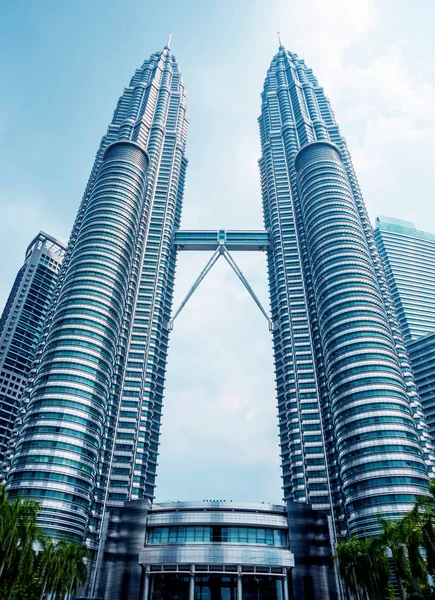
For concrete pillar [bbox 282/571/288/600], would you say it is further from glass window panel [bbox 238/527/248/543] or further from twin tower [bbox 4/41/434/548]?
twin tower [bbox 4/41/434/548]

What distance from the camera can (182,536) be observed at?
3546 inches

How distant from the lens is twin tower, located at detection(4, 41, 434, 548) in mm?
98750

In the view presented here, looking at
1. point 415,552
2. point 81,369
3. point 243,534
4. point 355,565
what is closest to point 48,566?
point 355,565

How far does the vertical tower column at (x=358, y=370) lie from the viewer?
94.8 metres

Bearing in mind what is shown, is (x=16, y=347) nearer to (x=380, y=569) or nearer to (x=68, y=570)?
(x=68, y=570)

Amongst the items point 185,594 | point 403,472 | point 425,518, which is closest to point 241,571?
point 185,594

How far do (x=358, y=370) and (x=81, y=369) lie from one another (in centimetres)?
6890

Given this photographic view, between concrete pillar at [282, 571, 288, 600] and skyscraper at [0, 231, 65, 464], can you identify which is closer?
concrete pillar at [282, 571, 288, 600]

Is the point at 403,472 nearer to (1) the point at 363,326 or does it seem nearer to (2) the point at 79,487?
(1) the point at 363,326

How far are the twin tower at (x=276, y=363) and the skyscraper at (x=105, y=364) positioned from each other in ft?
1.24

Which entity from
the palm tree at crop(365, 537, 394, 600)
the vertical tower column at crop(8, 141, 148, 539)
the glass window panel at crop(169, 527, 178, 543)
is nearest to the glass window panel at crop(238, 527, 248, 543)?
the glass window panel at crop(169, 527, 178, 543)

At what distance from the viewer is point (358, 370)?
111 m

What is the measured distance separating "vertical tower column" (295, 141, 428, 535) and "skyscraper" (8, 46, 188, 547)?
55748 millimetres

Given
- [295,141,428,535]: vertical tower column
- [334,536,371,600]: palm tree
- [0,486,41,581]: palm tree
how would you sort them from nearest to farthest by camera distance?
[0,486,41,581]: palm tree → [334,536,371,600]: palm tree → [295,141,428,535]: vertical tower column
